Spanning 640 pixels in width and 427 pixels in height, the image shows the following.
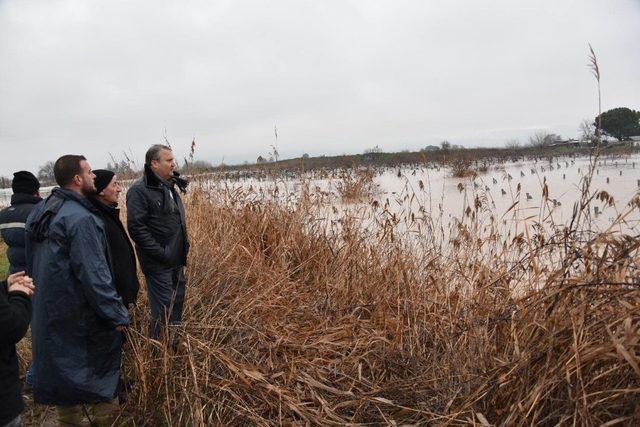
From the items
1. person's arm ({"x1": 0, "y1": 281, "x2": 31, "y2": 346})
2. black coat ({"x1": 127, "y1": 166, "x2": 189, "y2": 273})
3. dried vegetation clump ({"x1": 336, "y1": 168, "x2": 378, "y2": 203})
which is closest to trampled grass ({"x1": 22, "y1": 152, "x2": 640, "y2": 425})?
black coat ({"x1": 127, "y1": 166, "x2": 189, "y2": 273})

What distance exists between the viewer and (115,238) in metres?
2.93

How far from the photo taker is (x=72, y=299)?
2.54 m

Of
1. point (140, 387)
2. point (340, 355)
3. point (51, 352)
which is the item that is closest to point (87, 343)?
point (51, 352)

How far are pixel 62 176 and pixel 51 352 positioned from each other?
1069 mm

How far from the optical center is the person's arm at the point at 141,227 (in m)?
3.29

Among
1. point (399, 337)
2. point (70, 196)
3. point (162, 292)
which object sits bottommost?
point (399, 337)

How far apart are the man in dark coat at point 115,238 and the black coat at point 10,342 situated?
824 mm

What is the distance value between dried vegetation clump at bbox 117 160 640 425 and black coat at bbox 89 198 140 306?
403 millimetres

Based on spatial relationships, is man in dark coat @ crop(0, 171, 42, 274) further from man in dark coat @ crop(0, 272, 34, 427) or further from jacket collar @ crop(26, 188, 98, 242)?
man in dark coat @ crop(0, 272, 34, 427)

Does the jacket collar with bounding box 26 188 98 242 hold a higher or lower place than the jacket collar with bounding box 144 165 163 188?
lower

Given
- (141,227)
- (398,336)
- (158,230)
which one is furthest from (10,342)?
(398,336)

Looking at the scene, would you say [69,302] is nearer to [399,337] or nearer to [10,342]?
[10,342]

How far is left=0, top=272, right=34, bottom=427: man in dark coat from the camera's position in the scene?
1919 millimetres

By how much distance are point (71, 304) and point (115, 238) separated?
0.55 metres
